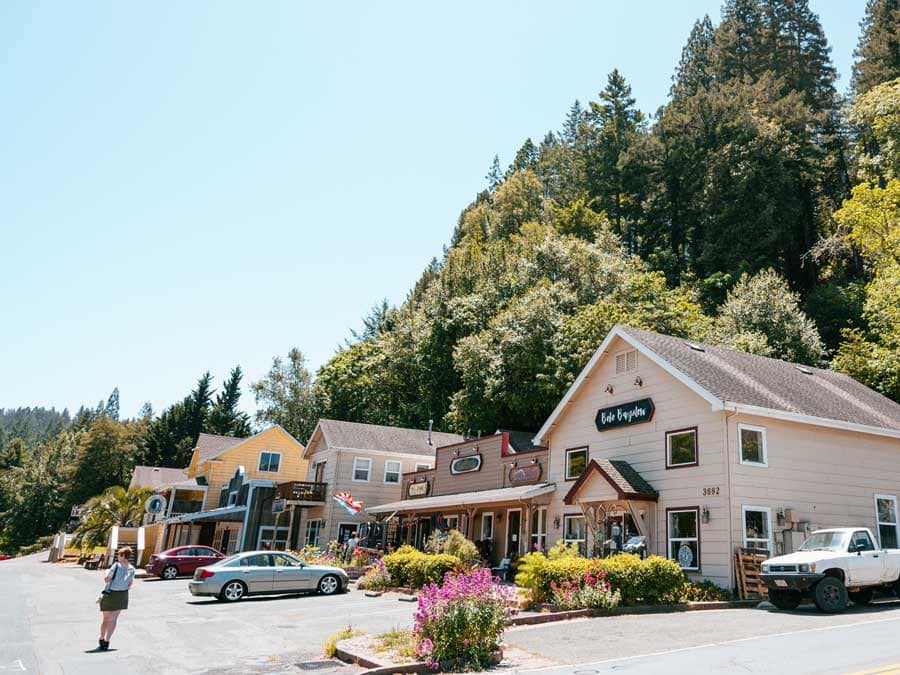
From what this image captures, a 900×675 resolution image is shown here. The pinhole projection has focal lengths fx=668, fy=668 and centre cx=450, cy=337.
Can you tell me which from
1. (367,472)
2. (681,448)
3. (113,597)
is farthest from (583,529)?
(367,472)

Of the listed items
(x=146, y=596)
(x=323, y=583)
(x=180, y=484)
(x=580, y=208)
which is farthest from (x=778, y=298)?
(x=180, y=484)

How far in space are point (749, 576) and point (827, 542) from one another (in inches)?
104

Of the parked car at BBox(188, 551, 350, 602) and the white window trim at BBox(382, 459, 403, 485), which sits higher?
the white window trim at BBox(382, 459, 403, 485)

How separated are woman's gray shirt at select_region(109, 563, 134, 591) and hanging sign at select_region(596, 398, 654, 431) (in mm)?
14998

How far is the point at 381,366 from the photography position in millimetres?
57875

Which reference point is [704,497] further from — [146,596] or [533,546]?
[146,596]

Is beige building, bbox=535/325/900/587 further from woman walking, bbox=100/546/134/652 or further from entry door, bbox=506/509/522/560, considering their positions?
woman walking, bbox=100/546/134/652

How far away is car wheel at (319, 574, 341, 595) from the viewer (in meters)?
21.0

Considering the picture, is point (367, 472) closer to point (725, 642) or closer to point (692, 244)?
point (725, 642)

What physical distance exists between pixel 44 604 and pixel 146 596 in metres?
3.11

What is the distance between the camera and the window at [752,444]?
18328mm

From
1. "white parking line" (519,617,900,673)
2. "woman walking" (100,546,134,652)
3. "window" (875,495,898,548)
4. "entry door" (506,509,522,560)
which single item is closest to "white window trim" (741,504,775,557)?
"window" (875,495,898,548)

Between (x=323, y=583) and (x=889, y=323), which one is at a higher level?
(x=889, y=323)

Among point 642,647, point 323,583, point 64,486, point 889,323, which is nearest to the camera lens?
point 642,647
